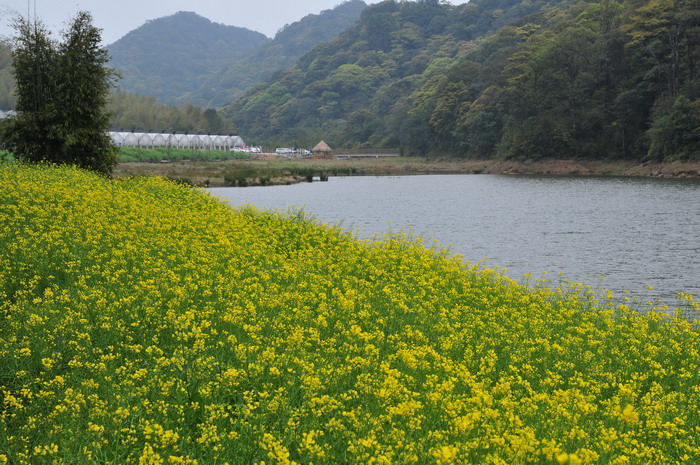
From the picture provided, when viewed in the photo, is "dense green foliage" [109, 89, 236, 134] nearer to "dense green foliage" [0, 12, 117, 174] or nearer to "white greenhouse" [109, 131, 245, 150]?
"white greenhouse" [109, 131, 245, 150]

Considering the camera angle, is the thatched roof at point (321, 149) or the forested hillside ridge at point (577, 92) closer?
the forested hillside ridge at point (577, 92)

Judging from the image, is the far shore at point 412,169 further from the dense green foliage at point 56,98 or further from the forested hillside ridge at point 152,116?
the forested hillside ridge at point 152,116

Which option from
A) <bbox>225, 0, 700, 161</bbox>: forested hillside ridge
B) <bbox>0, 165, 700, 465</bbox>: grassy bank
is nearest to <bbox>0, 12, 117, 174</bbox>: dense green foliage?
<bbox>0, 165, 700, 465</bbox>: grassy bank

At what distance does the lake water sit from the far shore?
748 cm

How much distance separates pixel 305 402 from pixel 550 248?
2162 centimetres

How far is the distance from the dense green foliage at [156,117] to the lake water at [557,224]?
3904 inches

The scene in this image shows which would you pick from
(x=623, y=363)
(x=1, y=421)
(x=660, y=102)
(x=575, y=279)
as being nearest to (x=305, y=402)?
(x=1, y=421)

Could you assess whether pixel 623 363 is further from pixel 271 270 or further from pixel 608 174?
pixel 608 174

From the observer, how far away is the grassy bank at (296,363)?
530 centimetres

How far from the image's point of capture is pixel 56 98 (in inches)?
1182

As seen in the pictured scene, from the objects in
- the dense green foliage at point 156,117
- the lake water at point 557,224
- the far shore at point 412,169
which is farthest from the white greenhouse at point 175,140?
the lake water at point 557,224

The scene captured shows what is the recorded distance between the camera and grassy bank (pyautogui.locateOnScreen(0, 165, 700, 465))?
5305mm

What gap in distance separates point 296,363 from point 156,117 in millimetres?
157948

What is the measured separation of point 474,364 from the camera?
26.4 feet
